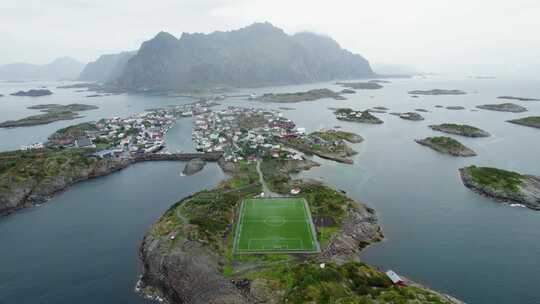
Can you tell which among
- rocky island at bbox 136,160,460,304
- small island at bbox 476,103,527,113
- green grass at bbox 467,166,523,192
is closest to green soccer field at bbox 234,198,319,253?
rocky island at bbox 136,160,460,304

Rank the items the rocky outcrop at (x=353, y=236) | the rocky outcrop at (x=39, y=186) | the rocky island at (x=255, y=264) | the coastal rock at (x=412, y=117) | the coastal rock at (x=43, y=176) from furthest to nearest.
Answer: the coastal rock at (x=412, y=117), the coastal rock at (x=43, y=176), the rocky outcrop at (x=39, y=186), the rocky outcrop at (x=353, y=236), the rocky island at (x=255, y=264)

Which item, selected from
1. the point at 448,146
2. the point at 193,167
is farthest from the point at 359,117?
the point at 193,167

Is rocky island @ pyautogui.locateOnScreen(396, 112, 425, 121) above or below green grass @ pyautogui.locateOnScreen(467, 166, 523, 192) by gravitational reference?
above

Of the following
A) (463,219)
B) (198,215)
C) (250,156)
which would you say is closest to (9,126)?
(250,156)

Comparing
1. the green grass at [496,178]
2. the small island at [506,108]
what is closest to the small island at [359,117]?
the green grass at [496,178]

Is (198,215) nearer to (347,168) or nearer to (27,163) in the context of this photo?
(347,168)

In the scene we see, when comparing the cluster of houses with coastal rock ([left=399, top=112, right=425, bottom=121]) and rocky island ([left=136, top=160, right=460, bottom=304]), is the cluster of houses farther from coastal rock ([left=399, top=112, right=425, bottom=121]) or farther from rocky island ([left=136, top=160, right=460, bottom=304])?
coastal rock ([left=399, top=112, right=425, bottom=121])

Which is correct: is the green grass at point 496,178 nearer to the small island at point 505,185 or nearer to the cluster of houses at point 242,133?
the small island at point 505,185
